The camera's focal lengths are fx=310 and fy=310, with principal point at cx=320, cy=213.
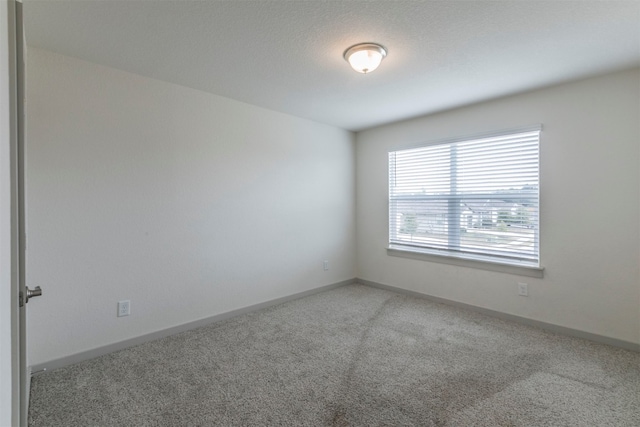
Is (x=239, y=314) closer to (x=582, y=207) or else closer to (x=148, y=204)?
(x=148, y=204)

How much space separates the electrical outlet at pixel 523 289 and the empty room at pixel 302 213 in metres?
0.08

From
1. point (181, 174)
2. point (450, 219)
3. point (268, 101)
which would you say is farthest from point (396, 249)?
point (181, 174)

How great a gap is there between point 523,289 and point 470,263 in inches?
22.5

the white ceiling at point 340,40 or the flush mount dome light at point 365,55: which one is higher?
the white ceiling at point 340,40

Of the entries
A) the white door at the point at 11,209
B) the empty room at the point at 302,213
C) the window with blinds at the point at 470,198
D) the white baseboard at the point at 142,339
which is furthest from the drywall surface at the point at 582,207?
the white door at the point at 11,209

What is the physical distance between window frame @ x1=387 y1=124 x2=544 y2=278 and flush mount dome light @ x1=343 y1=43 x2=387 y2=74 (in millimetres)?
1812

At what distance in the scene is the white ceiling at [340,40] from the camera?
1827 mm

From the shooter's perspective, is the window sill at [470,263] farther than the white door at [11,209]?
Yes

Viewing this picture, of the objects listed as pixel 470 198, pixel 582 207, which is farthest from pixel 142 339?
pixel 582 207

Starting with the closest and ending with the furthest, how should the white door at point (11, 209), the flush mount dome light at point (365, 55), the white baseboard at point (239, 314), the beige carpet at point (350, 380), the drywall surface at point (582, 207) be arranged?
the white door at point (11, 209)
the beige carpet at point (350, 380)
the flush mount dome light at point (365, 55)
the white baseboard at point (239, 314)
the drywall surface at point (582, 207)

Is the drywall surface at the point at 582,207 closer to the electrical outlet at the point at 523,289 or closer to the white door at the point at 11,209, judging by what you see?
the electrical outlet at the point at 523,289

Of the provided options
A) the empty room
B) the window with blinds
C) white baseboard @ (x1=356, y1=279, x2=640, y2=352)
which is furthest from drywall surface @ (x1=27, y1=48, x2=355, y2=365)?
white baseboard @ (x1=356, y1=279, x2=640, y2=352)

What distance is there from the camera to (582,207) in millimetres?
2855

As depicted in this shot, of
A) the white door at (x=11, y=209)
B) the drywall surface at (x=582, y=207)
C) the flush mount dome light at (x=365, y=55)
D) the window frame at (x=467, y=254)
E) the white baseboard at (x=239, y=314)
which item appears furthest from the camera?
the window frame at (x=467, y=254)
